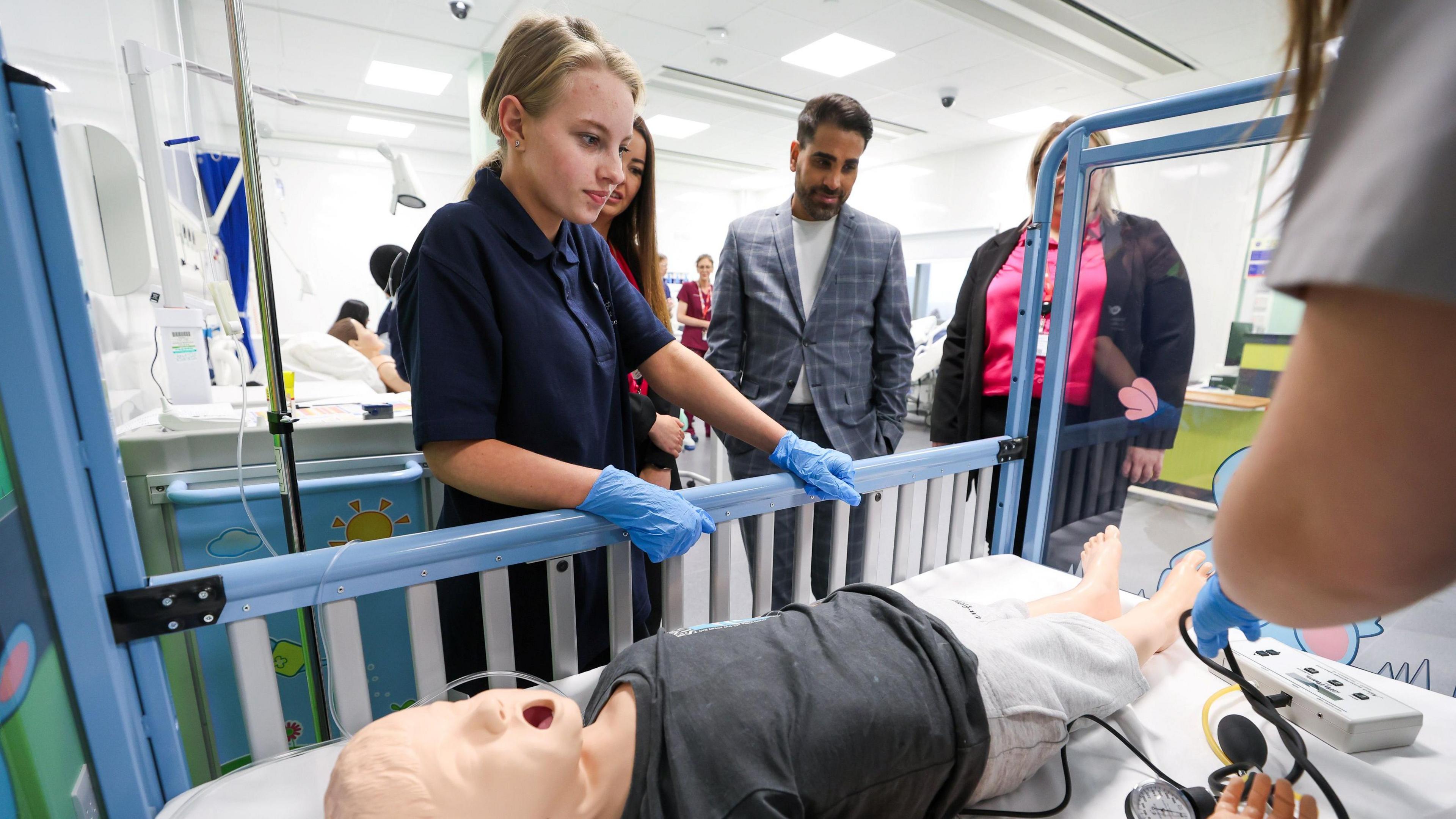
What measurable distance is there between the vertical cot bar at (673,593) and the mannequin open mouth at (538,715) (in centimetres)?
33

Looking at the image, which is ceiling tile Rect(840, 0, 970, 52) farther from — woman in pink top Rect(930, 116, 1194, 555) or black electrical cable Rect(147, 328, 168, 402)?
black electrical cable Rect(147, 328, 168, 402)

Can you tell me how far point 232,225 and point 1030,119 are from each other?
22.3ft

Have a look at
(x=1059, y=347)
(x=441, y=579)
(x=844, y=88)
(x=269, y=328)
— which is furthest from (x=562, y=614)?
(x=844, y=88)

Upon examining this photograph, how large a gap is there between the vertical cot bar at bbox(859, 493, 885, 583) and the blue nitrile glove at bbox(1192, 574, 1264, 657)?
618mm

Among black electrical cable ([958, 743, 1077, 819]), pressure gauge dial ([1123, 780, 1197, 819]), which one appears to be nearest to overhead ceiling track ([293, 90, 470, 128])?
black electrical cable ([958, 743, 1077, 819])

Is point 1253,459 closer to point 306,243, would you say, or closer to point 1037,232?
point 1037,232

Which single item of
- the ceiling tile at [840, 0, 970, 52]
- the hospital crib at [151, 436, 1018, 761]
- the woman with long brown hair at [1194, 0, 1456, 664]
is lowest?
the hospital crib at [151, 436, 1018, 761]

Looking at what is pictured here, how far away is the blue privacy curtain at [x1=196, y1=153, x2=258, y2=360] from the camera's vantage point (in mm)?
2725

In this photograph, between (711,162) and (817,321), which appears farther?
(711,162)

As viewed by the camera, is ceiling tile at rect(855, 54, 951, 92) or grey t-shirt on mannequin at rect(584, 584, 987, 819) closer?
grey t-shirt on mannequin at rect(584, 584, 987, 819)

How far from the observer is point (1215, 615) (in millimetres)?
900

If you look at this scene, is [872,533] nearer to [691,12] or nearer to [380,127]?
[691,12]

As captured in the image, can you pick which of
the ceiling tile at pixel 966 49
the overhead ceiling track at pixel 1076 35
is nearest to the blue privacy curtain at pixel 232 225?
the overhead ceiling track at pixel 1076 35

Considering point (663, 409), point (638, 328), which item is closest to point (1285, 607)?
point (638, 328)
